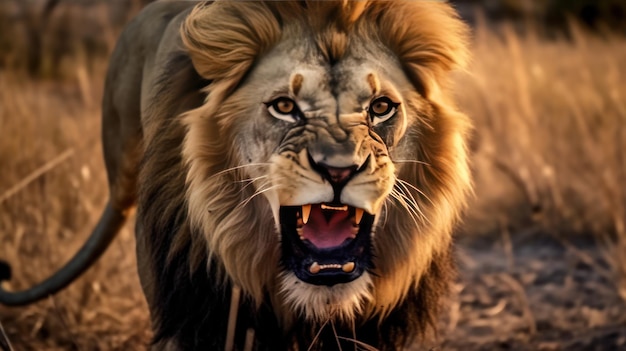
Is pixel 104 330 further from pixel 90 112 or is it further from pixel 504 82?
pixel 504 82

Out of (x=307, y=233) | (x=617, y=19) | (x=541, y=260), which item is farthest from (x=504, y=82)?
(x=617, y=19)

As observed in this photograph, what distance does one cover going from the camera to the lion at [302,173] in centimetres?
258

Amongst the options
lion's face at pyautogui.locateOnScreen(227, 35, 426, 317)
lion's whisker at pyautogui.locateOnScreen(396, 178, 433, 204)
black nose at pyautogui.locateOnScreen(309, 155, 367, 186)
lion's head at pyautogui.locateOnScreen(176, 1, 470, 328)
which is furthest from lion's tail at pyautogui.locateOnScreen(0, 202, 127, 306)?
black nose at pyautogui.locateOnScreen(309, 155, 367, 186)

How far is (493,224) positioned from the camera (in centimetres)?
620

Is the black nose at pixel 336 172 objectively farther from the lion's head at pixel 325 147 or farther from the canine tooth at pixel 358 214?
the canine tooth at pixel 358 214

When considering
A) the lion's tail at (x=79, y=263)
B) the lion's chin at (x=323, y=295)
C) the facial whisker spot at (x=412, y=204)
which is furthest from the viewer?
the lion's tail at (x=79, y=263)

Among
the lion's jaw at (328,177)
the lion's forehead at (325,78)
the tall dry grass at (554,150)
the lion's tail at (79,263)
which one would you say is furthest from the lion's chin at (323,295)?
the tall dry grass at (554,150)

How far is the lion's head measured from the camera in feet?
8.38

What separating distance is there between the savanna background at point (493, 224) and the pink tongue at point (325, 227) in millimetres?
602

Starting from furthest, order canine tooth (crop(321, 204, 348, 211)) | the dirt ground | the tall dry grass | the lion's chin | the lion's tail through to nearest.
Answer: the tall dry grass
the dirt ground
the lion's tail
the lion's chin
canine tooth (crop(321, 204, 348, 211))

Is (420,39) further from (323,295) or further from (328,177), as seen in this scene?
Answer: (323,295)

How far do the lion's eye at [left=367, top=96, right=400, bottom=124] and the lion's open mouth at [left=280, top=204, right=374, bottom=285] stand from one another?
245mm

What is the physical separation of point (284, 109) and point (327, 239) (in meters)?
0.34

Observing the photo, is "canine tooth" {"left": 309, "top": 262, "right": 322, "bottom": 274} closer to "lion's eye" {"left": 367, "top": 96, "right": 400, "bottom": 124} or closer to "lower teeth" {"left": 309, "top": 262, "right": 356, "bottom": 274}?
"lower teeth" {"left": 309, "top": 262, "right": 356, "bottom": 274}
